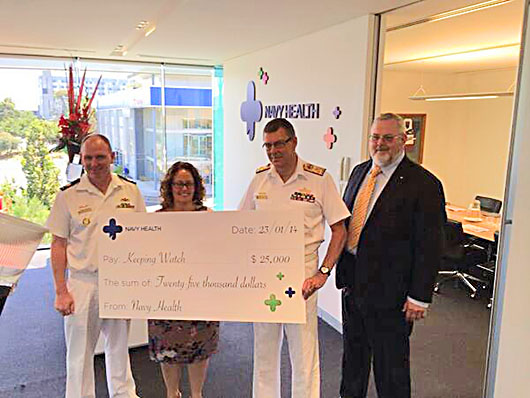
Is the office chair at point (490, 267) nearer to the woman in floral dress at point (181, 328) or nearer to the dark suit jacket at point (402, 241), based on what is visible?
the dark suit jacket at point (402, 241)

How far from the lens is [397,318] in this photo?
2.28 meters

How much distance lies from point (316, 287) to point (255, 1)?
1.89m

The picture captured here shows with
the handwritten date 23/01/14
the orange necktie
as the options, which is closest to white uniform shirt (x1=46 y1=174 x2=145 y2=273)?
the handwritten date 23/01/14

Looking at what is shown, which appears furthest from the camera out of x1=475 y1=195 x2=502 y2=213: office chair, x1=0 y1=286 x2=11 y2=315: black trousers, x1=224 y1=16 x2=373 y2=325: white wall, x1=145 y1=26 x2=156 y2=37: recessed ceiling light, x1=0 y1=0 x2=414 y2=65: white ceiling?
x1=475 y1=195 x2=502 y2=213: office chair

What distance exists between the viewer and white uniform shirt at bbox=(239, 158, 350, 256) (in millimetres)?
2195

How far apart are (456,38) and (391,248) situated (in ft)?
8.68

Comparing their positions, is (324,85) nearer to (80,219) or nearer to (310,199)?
(310,199)

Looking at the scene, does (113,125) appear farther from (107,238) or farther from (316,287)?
(316,287)

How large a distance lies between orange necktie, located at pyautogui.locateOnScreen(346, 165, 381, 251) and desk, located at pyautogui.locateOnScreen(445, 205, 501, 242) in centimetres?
244

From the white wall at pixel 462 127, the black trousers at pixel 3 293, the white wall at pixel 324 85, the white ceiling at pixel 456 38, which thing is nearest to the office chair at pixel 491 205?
the white wall at pixel 462 127

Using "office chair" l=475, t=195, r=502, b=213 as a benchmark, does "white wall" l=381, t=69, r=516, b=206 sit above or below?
above

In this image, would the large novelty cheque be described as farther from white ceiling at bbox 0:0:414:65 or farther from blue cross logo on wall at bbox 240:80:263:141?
blue cross logo on wall at bbox 240:80:263:141

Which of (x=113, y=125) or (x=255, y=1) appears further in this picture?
(x=113, y=125)

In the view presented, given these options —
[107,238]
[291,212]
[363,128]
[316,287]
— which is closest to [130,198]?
[107,238]
